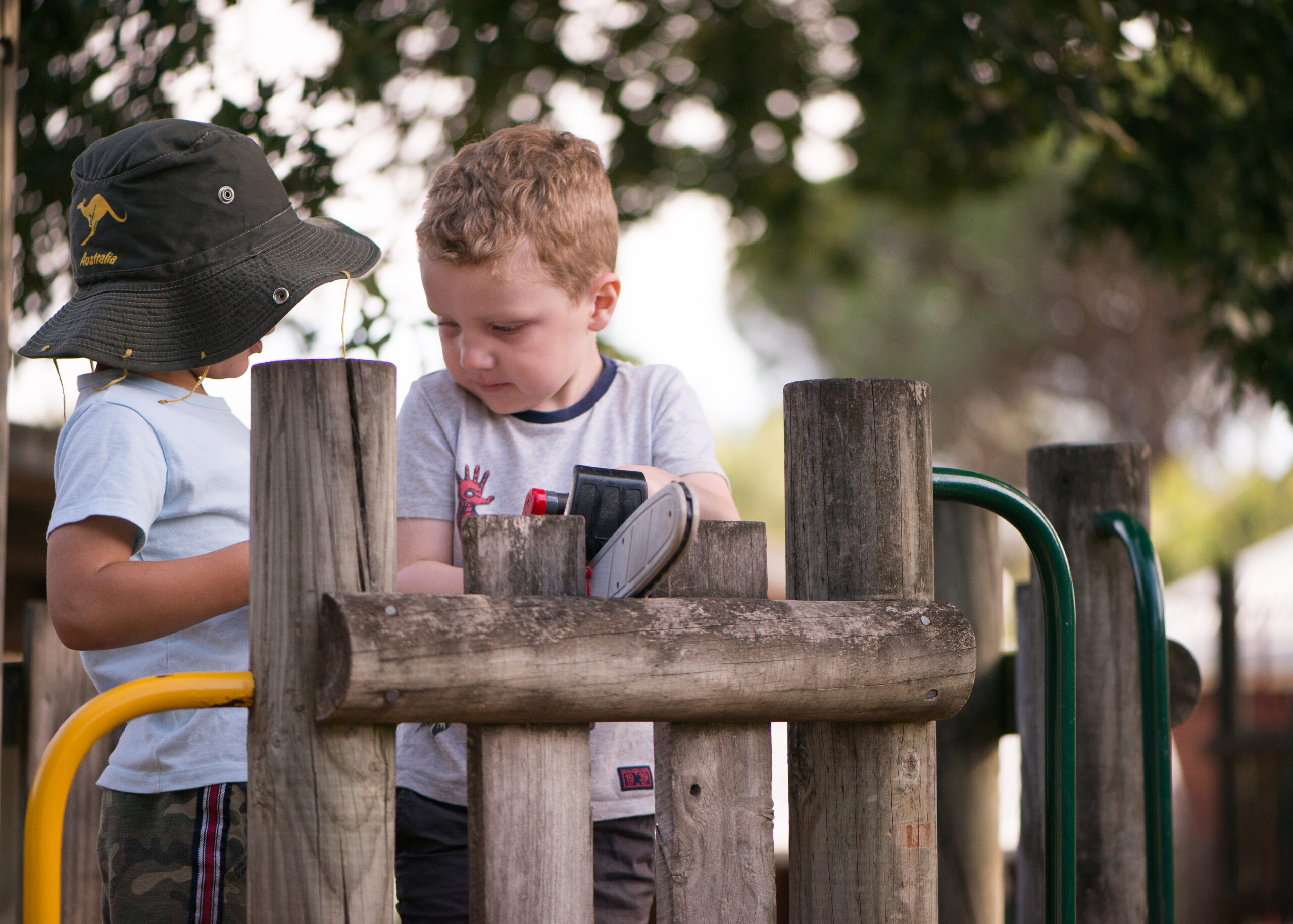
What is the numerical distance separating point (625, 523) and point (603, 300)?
1.85 feet

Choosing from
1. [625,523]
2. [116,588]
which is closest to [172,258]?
[116,588]

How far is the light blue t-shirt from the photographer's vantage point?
1473mm

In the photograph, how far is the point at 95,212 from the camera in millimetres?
1586

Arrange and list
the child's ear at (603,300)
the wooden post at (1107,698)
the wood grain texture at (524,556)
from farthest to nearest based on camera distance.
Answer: the wooden post at (1107,698)
the child's ear at (603,300)
the wood grain texture at (524,556)

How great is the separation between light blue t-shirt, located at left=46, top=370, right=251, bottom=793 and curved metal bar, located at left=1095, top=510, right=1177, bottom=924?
1434 millimetres

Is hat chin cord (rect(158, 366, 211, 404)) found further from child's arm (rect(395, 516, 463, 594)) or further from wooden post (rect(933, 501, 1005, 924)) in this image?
wooden post (rect(933, 501, 1005, 924))

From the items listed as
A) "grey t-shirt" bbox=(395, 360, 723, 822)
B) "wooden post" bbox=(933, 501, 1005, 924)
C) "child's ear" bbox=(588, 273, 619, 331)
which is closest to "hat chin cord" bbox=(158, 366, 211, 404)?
"grey t-shirt" bbox=(395, 360, 723, 822)

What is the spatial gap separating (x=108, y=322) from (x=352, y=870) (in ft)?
2.49

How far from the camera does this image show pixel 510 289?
5.54ft

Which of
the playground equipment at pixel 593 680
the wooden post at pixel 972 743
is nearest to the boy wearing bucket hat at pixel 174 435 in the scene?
the playground equipment at pixel 593 680

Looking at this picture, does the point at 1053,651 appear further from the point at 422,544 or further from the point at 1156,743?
the point at 422,544

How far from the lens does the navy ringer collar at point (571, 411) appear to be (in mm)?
1830

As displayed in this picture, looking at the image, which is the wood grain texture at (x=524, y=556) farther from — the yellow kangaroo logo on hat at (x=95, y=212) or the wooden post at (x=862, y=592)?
the yellow kangaroo logo on hat at (x=95, y=212)

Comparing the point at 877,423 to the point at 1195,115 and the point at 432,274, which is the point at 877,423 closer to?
the point at 432,274
